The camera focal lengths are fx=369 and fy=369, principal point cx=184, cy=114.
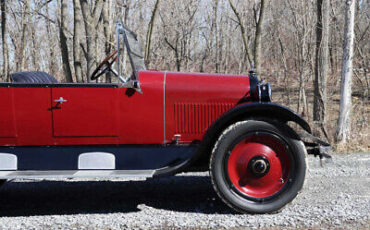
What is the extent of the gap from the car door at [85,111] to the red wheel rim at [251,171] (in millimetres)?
1235

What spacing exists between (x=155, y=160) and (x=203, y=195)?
955 mm

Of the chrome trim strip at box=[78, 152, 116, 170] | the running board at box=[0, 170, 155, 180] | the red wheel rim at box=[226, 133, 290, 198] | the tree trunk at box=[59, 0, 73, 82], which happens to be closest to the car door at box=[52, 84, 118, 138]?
the chrome trim strip at box=[78, 152, 116, 170]

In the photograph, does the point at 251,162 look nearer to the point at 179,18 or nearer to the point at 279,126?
the point at 279,126

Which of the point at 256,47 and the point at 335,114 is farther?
the point at 335,114

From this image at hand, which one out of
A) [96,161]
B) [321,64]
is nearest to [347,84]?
[321,64]

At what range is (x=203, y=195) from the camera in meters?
4.33

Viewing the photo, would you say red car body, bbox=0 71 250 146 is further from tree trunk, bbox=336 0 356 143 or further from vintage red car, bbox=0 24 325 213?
tree trunk, bbox=336 0 356 143

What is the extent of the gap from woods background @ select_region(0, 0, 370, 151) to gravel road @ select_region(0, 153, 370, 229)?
295cm

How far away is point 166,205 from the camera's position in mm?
3947

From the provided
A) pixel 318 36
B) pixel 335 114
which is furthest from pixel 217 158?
pixel 335 114

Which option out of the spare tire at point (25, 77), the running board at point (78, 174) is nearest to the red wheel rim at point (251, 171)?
the running board at point (78, 174)

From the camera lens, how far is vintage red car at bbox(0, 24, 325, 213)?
3.54 meters

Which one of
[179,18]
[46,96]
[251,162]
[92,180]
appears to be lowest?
[92,180]

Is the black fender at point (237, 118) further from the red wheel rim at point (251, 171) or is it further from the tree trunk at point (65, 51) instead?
the tree trunk at point (65, 51)
